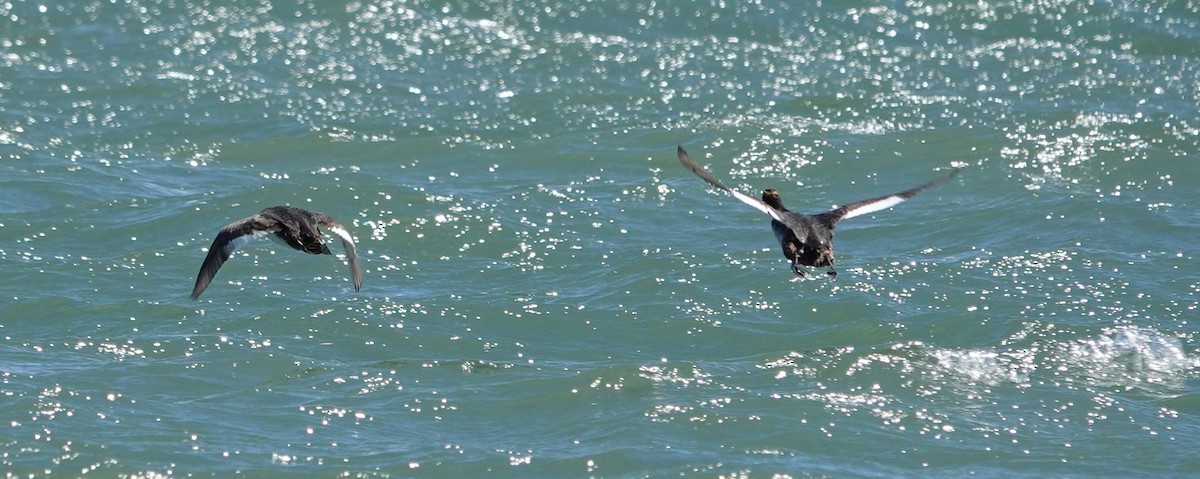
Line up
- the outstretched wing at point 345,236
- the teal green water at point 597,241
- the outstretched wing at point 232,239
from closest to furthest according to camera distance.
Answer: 1. the teal green water at point 597,241
2. the outstretched wing at point 232,239
3. the outstretched wing at point 345,236

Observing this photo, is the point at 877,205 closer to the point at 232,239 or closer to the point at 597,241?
the point at 597,241

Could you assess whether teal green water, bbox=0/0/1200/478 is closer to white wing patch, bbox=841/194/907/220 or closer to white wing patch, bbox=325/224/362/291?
white wing patch, bbox=325/224/362/291

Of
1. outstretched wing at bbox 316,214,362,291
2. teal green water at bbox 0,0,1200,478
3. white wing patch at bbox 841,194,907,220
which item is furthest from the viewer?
white wing patch at bbox 841,194,907,220

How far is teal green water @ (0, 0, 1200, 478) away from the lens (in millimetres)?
10102

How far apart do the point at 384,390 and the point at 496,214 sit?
4532 mm

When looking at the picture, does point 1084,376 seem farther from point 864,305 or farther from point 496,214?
point 496,214

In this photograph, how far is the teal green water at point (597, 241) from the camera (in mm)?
10102

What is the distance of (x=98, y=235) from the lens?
1424 centimetres

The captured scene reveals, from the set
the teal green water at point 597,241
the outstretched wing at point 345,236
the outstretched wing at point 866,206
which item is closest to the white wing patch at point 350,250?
the outstretched wing at point 345,236

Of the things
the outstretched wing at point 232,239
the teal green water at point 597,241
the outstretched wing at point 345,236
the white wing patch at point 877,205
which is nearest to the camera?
the teal green water at point 597,241

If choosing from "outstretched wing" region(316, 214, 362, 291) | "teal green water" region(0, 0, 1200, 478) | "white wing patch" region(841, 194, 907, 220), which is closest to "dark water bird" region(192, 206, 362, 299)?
"outstretched wing" region(316, 214, 362, 291)

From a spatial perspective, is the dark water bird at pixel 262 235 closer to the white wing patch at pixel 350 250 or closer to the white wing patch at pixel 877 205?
the white wing patch at pixel 350 250

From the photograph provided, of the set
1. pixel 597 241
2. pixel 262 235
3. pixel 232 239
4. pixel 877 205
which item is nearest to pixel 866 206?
pixel 877 205

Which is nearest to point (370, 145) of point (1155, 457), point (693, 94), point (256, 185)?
point (256, 185)
